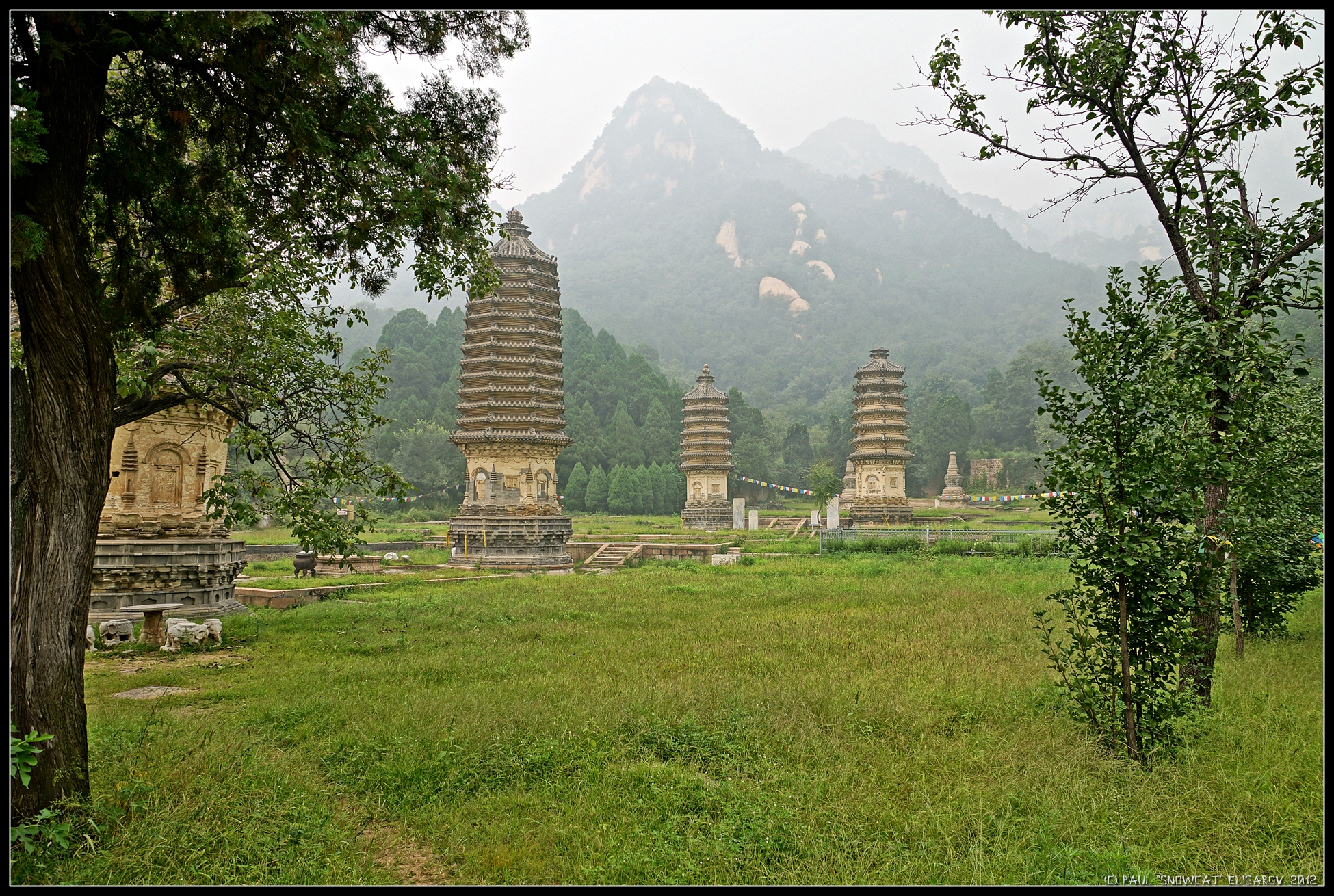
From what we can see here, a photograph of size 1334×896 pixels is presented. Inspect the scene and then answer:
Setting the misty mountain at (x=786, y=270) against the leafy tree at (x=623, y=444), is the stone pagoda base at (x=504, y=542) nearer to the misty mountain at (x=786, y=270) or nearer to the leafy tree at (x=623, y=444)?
the leafy tree at (x=623, y=444)

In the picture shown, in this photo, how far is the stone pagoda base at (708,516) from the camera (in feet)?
139

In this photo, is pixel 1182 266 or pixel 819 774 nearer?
pixel 819 774

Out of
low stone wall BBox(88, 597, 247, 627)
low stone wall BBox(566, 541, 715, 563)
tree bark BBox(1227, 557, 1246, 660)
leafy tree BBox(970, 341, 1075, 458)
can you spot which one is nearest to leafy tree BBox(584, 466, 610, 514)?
low stone wall BBox(566, 541, 715, 563)

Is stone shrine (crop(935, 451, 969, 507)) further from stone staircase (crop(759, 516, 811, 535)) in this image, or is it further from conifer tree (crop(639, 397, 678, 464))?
conifer tree (crop(639, 397, 678, 464))

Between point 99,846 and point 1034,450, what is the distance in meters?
70.6

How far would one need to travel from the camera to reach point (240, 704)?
7.20m

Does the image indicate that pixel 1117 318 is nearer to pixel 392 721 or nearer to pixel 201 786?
pixel 392 721

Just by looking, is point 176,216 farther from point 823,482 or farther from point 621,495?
point 823,482

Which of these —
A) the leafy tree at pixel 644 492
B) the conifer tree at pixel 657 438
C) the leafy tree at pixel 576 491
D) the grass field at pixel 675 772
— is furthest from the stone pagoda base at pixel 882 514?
the grass field at pixel 675 772

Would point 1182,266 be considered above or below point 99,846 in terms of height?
above

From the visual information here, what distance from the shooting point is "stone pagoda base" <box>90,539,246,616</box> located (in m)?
12.1

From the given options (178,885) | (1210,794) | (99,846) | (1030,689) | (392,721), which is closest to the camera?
(178,885)

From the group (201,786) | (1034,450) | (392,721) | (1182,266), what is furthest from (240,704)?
(1034,450)

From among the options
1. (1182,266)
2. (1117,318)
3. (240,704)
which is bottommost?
(240,704)
